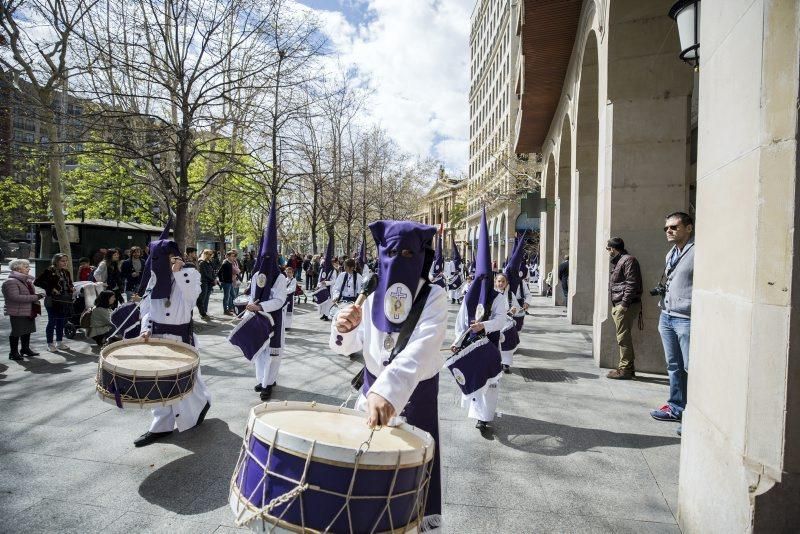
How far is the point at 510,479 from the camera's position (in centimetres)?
407

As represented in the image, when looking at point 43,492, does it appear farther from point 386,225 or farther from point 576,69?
point 576,69

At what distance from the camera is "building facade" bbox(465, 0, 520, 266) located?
3866cm

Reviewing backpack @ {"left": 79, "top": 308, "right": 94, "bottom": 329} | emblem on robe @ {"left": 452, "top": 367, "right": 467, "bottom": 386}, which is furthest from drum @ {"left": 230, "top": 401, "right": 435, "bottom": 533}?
backpack @ {"left": 79, "top": 308, "right": 94, "bottom": 329}

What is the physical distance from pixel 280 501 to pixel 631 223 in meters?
7.55

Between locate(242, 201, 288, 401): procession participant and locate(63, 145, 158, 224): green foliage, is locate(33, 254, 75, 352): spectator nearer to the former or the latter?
locate(242, 201, 288, 401): procession participant

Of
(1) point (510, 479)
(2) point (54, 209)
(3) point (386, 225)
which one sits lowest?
(1) point (510, 479)

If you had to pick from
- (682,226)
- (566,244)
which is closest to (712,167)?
(682,226)

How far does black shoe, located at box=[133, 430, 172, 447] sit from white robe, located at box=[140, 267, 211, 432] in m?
0.04

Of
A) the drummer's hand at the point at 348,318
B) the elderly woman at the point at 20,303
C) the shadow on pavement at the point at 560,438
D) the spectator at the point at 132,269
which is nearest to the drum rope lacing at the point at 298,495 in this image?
the drummer's hand at the point at 348,318

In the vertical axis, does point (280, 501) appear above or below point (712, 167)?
below

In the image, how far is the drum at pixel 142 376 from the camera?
4.05 meters

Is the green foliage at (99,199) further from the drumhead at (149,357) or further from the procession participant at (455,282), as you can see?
the drumhead at (149,357)

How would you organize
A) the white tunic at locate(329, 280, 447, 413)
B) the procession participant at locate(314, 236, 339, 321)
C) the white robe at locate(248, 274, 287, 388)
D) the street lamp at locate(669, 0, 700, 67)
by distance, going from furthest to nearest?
→ 1. the procession participant at locate(314, 236, 339, 321)
2. the white robe at locate(248, 274, 287, 388)
3. the street lamp at locate(669, 0, 700, 67)
4. the white tunic at locate(329, 280, 447, 413)

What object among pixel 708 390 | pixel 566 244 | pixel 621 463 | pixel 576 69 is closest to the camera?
pixel 708 390
